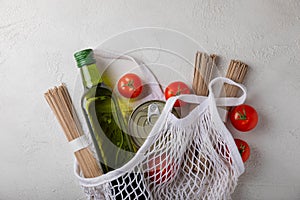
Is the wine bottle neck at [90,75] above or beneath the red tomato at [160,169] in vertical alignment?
above

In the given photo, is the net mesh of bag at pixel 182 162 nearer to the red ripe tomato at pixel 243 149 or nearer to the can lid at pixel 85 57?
the red ripe tomato at pixel 243 149

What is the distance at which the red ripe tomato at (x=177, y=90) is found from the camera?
0.79 metres

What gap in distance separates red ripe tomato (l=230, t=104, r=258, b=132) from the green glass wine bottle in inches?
10.1

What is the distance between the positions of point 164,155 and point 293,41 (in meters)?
0.42

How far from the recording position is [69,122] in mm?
820

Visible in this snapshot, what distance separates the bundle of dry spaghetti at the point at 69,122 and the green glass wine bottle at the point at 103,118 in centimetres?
2

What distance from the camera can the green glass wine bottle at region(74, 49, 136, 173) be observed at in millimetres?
766

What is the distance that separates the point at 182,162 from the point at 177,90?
0.59 ft

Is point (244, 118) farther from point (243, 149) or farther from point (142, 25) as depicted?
point (142, 25)

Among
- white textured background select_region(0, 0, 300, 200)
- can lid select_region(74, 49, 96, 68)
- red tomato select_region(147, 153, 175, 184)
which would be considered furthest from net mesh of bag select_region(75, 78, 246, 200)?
can lid select_region(74, 49, 96, 68)

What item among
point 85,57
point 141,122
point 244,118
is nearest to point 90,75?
point 85,57

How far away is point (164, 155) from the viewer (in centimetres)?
77

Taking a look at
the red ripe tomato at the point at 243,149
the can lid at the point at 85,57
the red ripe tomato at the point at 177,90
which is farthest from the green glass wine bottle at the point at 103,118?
the red ripe tomato at the point at 243,149

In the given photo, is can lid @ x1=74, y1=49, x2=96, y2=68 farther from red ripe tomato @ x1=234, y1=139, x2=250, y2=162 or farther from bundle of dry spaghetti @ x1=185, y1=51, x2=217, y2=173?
red ripe tomato @ x1=234, y1=139, x2=250, y2=162
